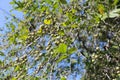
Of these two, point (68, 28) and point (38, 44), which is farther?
point (38, 44)

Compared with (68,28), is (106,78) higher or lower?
lower

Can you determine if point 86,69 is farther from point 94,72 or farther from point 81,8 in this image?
point 81,8

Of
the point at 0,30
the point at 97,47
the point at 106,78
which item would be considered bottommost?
the point at 106,78

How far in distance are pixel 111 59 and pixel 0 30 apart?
5.67 ft

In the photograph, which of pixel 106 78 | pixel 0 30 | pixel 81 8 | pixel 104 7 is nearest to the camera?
pixel 104 7

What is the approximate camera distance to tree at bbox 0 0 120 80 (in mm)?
2439

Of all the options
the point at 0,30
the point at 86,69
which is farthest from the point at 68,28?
the point at 0,30

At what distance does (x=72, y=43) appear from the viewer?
98.6 inches

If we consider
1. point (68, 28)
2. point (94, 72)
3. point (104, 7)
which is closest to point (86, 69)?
point (94, 72)

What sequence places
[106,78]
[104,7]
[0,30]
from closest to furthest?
[104,7]
[106,78]
[0,30]

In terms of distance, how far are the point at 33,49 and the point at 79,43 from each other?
1.07ft

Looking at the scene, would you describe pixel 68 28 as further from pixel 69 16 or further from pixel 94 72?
pixel 94 72

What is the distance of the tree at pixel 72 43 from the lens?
8.00 ft

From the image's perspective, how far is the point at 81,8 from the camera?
2.71 m
